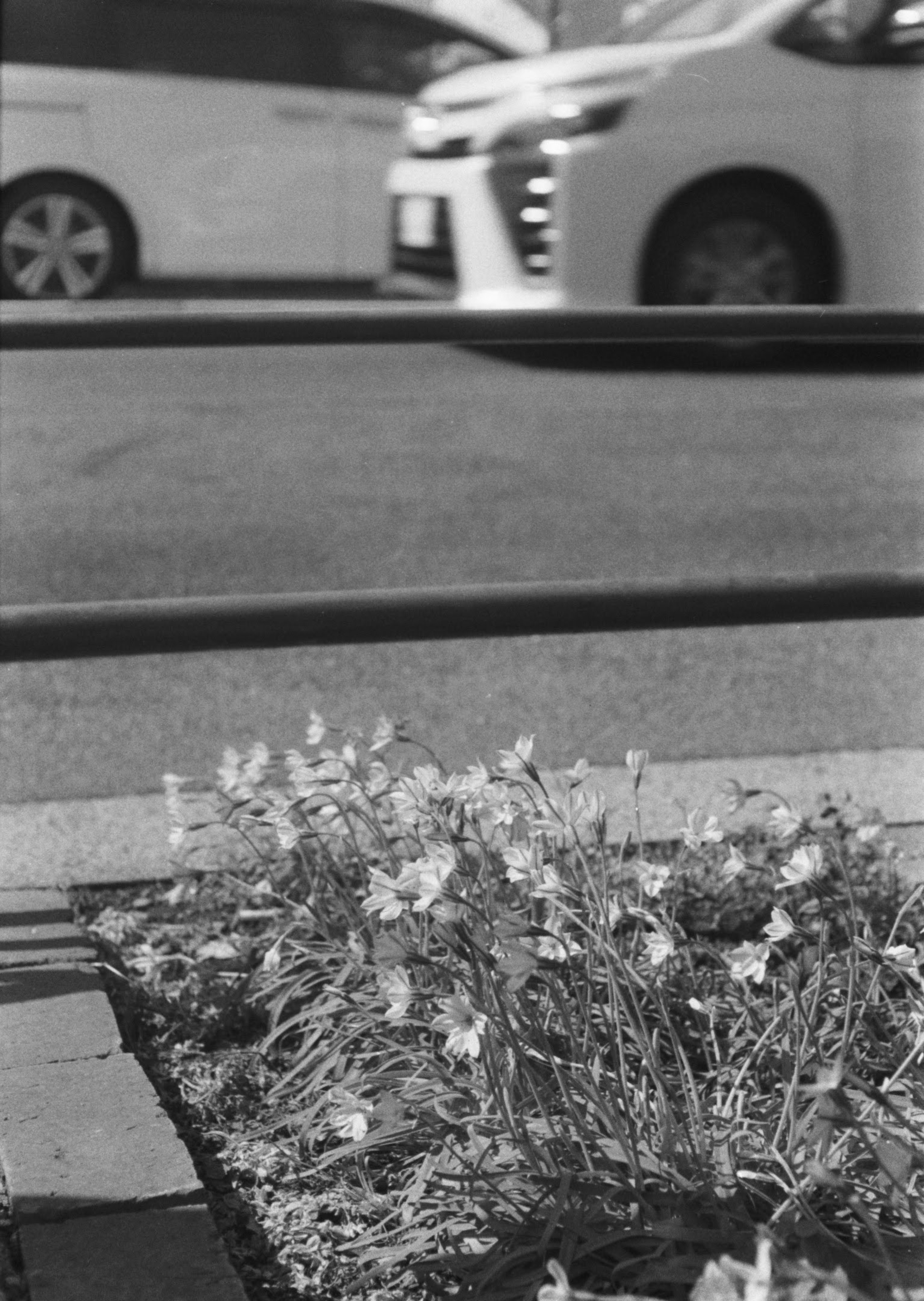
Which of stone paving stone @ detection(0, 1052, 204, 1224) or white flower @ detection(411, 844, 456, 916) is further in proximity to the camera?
stone paving stone @ detection(0, 1052, 204, 1224)

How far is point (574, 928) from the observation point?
2.28 metres

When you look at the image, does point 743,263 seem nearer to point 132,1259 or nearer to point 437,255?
point 437,255

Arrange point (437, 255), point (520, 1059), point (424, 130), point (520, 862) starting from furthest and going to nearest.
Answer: point (424, 130) → point (437, 255) → point (520, 862) → point (520, 1059)

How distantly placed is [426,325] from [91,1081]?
105 centimetres

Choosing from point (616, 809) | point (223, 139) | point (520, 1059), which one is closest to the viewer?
point (520, 1059)

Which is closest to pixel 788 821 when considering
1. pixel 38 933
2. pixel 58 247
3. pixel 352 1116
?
pixel 352 1116

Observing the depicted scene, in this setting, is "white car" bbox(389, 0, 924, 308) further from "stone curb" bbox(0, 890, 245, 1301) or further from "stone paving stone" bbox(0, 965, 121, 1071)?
"stone curb" bbox(0, 890, 245, 1301)

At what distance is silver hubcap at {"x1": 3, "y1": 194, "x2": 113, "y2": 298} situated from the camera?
11555mm

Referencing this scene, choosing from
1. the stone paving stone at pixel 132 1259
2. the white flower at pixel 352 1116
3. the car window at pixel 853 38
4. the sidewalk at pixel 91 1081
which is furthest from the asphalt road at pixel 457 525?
the car window at pixel 853 38

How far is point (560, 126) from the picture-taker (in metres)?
8.08

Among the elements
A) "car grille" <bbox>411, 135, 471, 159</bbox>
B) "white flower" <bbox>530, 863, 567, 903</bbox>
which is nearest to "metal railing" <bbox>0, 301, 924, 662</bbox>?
"white flower" <bbox>530, 863, 567, 903</bbox>

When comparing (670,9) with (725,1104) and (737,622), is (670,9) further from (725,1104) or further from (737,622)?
(725,1104)

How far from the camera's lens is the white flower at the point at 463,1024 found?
164 centimetres

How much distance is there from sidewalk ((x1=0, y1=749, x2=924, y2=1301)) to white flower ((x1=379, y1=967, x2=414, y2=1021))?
0.95 feet
